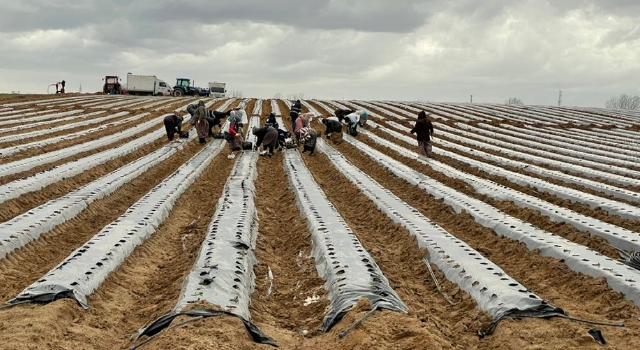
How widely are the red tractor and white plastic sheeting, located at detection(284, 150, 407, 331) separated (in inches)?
1730

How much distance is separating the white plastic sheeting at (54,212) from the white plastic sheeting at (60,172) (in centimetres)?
62

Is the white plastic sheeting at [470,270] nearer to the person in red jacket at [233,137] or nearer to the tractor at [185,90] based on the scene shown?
the person in red jacket at [233,137]

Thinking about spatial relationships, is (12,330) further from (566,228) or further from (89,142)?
(89,142)

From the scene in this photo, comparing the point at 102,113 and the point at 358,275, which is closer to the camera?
the point at 358,275

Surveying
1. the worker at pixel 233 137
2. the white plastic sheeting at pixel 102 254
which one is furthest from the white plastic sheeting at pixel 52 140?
the white plastic sheeting at pixel 102 254

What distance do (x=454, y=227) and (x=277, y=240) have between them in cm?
241

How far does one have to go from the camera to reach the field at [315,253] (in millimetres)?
3998

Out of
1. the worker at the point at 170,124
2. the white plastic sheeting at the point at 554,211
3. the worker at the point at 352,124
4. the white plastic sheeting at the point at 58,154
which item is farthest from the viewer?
the worker at the point at 352,124

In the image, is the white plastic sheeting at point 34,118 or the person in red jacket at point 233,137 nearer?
the person in red jacket at point 233,137

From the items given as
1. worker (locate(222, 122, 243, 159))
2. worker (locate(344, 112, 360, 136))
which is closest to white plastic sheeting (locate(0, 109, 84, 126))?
worker (locate(222, 122, 243, 159))

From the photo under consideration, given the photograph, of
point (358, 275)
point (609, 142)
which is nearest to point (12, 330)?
point (358, 275)

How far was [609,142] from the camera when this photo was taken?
1912 cm

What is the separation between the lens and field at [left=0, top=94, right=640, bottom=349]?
3998 millimetres

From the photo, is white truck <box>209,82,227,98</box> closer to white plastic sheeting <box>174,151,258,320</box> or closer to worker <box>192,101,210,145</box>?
worker <box>192,101,210,145</box>
